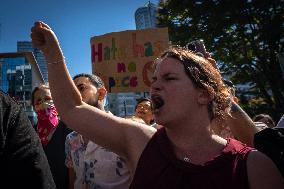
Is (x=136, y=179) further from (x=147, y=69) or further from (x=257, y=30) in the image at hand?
(x=257, y=30)

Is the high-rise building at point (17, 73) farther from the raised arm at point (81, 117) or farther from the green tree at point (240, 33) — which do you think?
the green tree at point (240, 33)

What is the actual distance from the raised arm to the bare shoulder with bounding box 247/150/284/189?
583mm

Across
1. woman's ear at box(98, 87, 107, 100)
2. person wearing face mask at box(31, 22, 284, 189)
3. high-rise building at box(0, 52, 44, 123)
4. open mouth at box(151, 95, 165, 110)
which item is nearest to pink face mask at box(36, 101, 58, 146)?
high-rise building at box(0, 52, 44, 123)

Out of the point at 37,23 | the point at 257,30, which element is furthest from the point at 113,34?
the point at 257,30

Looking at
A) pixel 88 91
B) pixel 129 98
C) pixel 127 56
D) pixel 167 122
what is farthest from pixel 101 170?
pixel 129 98

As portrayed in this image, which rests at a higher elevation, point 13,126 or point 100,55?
point 100,55

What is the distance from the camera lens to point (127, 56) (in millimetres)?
5816

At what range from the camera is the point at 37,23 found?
2.03 meters

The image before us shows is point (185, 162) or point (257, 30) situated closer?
point (185, 162)

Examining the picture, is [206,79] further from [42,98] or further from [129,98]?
[129,98]

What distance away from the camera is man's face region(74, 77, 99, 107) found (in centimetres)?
309

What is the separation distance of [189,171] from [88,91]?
160 centimetres

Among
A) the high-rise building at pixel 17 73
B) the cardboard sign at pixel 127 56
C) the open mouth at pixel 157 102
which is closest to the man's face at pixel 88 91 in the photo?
the high-rise building at pixel 17 73

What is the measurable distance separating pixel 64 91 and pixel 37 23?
0.41 m
